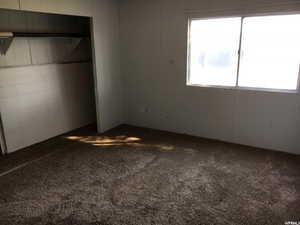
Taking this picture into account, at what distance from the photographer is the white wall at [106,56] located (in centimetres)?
394

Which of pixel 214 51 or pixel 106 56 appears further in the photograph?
pixel 106 56

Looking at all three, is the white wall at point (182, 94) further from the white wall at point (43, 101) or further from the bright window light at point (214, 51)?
the white wall at point (43, 101)

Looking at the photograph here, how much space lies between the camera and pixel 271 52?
351cm

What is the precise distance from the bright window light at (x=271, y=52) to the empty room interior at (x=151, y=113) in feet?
0.05

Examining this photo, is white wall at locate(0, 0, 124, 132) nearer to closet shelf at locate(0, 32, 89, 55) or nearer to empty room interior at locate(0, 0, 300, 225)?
empty room interior at locate(0, 0, 300, 225)

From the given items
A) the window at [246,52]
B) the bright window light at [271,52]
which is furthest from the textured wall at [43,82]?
the bright window light at [271,52]

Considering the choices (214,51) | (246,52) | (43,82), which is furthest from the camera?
(43,82)

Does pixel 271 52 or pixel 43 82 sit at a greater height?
pixel 271 52

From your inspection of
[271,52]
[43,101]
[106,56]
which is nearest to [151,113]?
[106,56]

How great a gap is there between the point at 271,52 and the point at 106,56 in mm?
2837

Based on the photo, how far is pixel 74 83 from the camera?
472cm

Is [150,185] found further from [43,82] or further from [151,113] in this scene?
[43,82]

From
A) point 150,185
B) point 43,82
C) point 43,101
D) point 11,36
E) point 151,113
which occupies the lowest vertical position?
point 150,185

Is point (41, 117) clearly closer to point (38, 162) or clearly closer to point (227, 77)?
point (38, 162)
